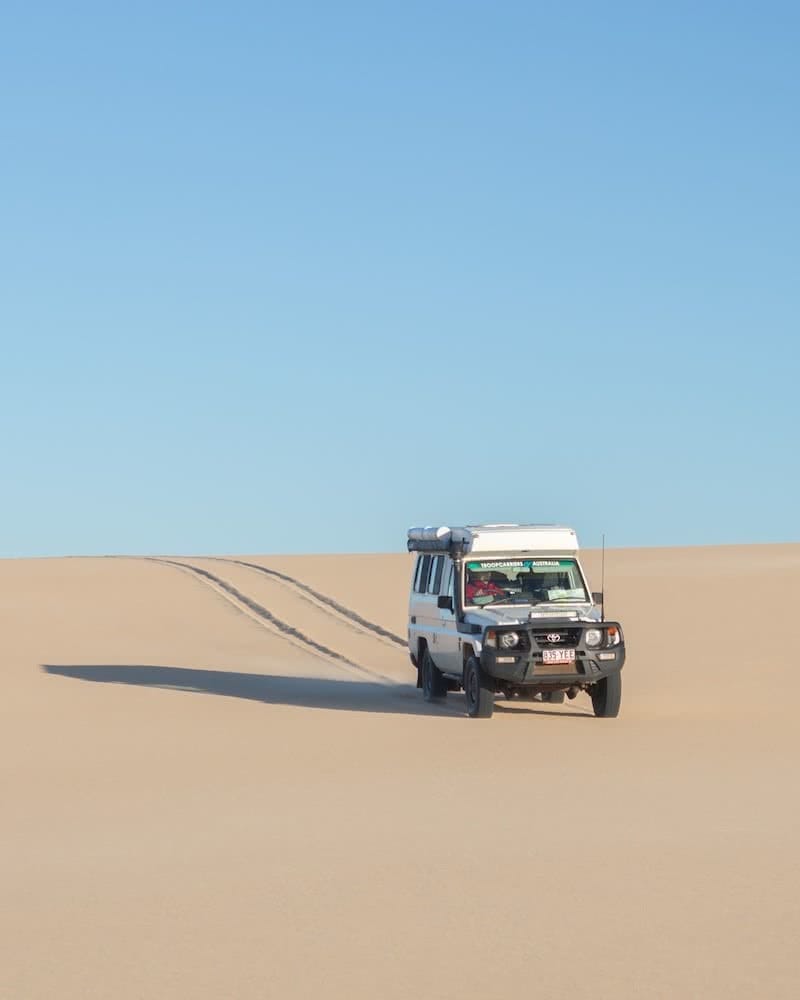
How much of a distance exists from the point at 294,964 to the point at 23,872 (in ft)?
9.56

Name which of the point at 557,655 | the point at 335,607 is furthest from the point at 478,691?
the point at 335,607

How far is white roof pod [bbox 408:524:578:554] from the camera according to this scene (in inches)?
740

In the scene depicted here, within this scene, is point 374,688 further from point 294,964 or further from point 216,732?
point 294,964

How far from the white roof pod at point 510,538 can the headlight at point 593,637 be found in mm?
1904

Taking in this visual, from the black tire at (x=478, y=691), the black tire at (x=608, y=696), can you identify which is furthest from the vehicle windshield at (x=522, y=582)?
the black tire at (x=608, y=696)

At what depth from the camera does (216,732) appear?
16766 mm

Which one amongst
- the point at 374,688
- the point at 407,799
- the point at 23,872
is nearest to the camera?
the point at 23,872

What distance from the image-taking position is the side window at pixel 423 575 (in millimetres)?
20469

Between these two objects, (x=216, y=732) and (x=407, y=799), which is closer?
(x=407, y=799)

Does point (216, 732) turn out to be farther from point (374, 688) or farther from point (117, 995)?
point (117, 995)

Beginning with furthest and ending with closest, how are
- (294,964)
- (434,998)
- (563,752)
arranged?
1. (563,752)
2. (294,964)
3. (434,998)

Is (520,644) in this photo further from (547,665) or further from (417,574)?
(417,574)

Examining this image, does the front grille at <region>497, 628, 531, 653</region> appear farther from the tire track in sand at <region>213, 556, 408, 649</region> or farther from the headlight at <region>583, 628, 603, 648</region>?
the tire track in sand at <region>213, 556, 408, 649</region>

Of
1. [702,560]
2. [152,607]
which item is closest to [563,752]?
[152,607]
